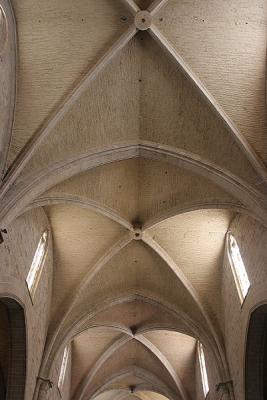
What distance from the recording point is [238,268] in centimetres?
1306

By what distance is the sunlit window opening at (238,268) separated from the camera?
12523 millimetres

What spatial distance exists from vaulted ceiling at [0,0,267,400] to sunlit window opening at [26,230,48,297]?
0.64 m

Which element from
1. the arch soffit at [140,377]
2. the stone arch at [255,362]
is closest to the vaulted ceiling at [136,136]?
the stone arch at [255,362]

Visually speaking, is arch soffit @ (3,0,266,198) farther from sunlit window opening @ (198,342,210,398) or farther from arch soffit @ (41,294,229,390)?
sunlit window opening @ (198,342,210,398)

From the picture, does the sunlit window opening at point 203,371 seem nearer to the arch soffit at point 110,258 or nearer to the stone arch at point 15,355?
the arch soffit at point 110,258

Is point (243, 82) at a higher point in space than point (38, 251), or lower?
higher

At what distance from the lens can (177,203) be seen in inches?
522

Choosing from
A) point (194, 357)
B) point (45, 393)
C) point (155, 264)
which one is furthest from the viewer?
point (194, 357)

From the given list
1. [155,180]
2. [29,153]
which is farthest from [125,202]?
[29,153]

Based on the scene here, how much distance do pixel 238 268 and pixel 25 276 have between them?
222 inches

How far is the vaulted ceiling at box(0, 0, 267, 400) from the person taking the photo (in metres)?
10.5

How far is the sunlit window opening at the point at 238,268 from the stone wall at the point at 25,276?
527cm

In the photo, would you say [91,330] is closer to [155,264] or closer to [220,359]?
[155,264]

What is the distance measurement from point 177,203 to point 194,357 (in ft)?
27.2
